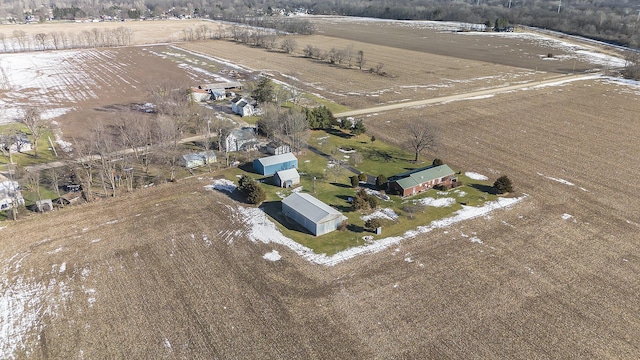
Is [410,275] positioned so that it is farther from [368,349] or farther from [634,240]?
[634,240]

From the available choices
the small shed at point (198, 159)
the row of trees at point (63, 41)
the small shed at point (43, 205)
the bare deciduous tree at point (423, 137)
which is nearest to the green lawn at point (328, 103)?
the bare deciduous tree at point (423, 137)

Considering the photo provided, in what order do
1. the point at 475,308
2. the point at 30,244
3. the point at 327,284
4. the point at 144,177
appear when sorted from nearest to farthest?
the point at 475,308 → the point at 327,284 → the point at 30,244 → the point at 144,177

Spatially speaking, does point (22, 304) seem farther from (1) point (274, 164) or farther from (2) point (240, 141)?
(2) point (240, 141)

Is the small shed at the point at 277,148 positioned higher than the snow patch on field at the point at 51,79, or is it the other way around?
the snow patch on field at the point at 51,79

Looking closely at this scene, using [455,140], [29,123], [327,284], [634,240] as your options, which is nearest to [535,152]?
[455,140]

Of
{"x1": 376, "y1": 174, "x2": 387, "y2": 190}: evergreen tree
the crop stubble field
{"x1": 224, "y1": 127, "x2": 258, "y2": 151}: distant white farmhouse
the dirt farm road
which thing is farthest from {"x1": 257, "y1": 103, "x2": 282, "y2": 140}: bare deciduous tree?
{"x1": 376, "y1": 174, "x2": 387, "y2": 190}: evergreen tree

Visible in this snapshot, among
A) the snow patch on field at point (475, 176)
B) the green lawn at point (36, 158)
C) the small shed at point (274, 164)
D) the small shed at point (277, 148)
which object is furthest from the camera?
the small shed at point (277, 148)

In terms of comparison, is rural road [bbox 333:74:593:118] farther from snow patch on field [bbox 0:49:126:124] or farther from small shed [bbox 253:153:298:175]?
snow patch on field [bbox 0:49:126:124]

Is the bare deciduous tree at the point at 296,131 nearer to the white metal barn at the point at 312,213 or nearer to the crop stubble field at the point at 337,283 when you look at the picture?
the crop stubble field at the point at 337,283
